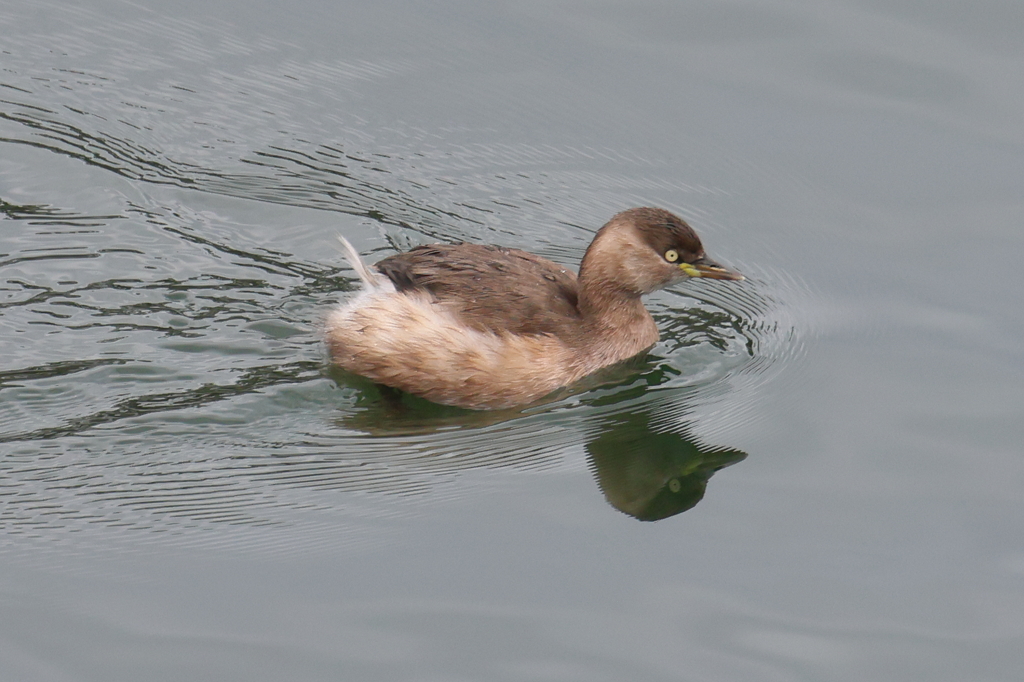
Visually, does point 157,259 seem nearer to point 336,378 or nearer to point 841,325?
point 336,378

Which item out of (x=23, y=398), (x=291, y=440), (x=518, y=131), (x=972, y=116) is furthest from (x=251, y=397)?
(x=972, y=116)

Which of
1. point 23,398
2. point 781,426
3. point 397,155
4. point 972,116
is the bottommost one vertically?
point 23,398

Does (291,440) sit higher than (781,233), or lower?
lower

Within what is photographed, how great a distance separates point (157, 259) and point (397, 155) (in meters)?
1.88

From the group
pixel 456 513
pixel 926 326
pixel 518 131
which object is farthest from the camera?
pixel 518 131

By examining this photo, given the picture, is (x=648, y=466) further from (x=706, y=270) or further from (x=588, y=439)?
(x=706, y=270)

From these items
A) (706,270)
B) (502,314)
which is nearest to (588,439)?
(502,314)

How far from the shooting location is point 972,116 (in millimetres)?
9844

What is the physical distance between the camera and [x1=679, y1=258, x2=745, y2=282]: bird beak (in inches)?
321

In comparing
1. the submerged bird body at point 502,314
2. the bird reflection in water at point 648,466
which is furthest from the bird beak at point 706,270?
the bird reflection in water at point 648,466

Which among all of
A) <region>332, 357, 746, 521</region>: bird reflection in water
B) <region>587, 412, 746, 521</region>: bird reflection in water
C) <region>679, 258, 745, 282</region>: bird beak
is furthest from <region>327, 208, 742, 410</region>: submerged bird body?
<region>587, 412, 746, 521</region>: bird reflection in water

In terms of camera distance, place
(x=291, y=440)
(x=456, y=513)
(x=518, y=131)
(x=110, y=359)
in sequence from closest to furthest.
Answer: (x=456, y=513) → (x=291, y=440) → (x=110, y=359) → (x=518, y=131)

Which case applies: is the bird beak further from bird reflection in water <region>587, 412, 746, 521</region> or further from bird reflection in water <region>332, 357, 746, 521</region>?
bird reflection in water <region>587, 412, 746, 521</region>

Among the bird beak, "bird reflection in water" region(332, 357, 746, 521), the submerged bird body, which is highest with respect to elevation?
the bird beak
